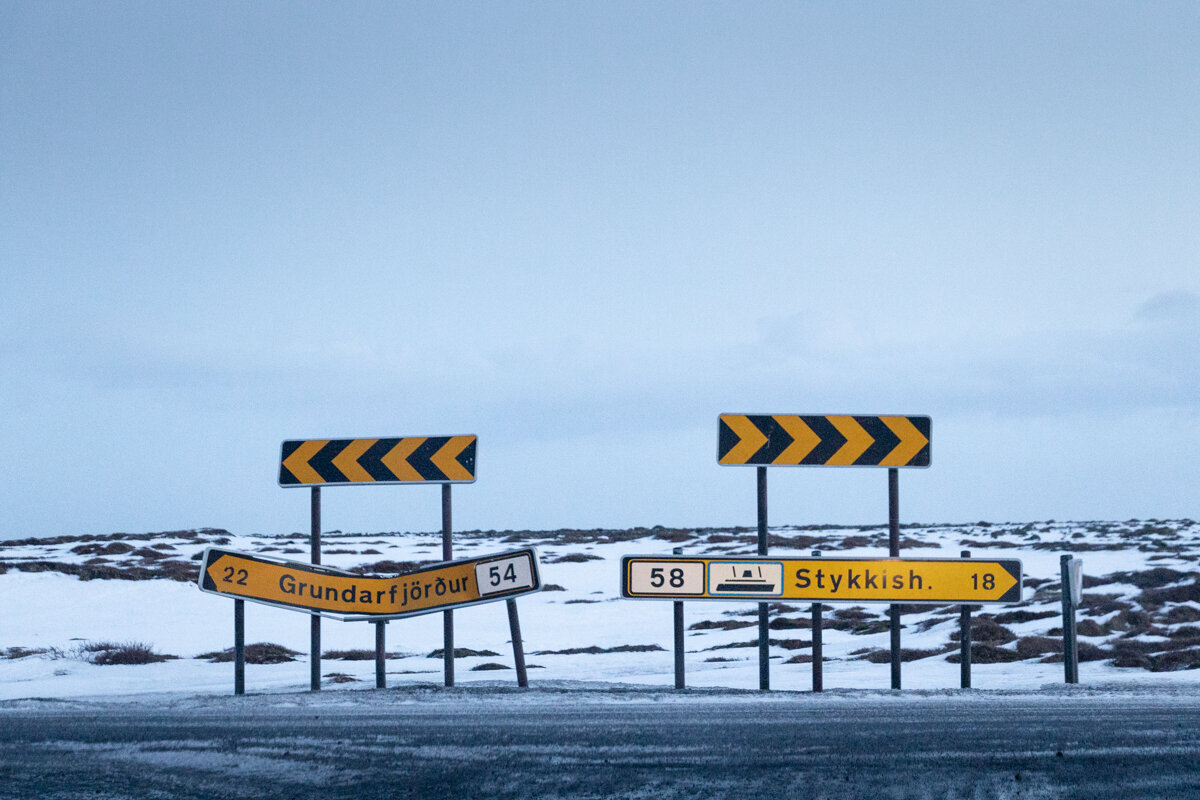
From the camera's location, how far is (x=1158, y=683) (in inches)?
474

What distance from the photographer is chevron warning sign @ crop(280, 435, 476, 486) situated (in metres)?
13.0

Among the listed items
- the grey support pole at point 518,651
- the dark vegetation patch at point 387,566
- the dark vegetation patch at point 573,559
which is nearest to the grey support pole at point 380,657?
the grey support pole at point 518,651

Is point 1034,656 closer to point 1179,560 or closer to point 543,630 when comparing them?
point 543,630

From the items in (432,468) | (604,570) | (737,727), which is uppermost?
(432,468)

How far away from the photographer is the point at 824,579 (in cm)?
1258

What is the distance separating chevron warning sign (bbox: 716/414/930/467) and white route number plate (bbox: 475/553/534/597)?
8.18ft

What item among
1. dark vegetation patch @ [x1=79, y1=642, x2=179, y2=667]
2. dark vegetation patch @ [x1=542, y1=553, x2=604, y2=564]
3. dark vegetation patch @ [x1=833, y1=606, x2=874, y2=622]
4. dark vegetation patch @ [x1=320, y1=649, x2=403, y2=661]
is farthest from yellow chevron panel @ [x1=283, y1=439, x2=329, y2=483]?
dark vegetation patch @ [x1=542, y1=553, x2=604, y2=564]

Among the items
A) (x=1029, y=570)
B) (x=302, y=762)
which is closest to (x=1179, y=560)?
(x=1029, y=570)

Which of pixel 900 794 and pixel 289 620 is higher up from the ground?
pixel 900 794

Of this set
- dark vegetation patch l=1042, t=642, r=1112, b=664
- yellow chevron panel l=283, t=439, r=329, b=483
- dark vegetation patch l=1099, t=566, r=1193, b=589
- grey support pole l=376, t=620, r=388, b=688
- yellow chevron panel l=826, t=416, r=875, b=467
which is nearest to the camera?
grey support pole l=376, t=620, r=388, b=688

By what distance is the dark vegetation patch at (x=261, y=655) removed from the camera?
798 inches

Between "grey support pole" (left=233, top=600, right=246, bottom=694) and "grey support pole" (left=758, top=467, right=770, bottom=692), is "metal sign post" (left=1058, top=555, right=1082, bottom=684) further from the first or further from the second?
"grey support pole" (left=233, top=600, right=246, bottom=694)

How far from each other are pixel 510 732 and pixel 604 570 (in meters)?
35.7

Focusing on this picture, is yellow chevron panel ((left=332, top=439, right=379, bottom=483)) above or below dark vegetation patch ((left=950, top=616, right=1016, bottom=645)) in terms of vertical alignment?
above
